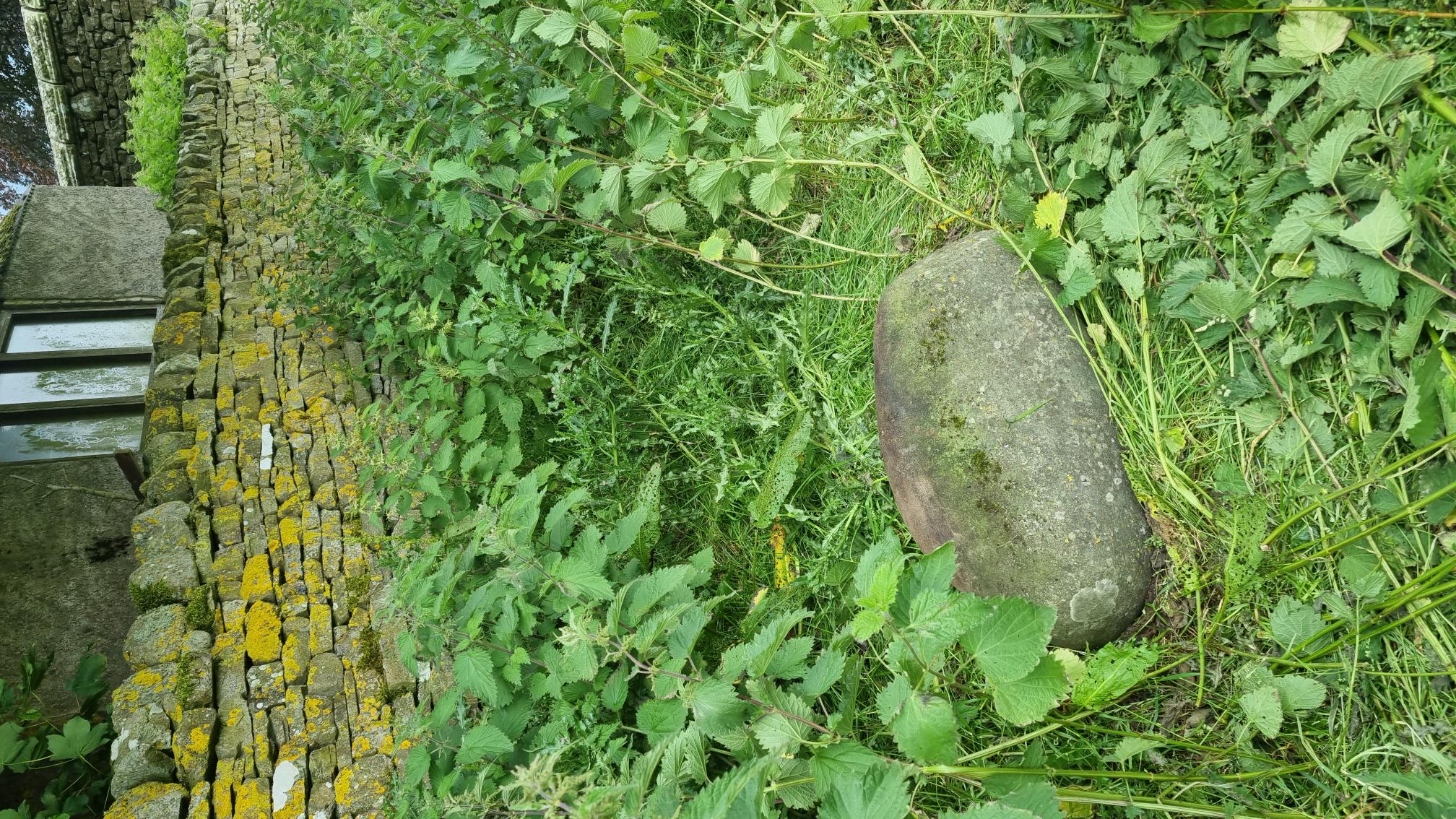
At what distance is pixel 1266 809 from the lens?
1.54 m

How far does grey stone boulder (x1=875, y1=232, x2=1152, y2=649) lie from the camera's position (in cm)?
194

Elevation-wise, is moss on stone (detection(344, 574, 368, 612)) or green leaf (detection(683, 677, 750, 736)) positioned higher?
green leaf (detection(683, 677, 750, 736))

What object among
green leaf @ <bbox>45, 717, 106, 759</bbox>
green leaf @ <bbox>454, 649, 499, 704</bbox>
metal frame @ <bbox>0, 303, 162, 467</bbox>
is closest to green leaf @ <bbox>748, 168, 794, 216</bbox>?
green leaf @ <bbox>454, 649, 499, 704</bbox>

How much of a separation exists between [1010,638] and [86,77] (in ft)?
34.2

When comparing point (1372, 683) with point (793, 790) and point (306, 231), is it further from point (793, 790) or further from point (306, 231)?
point (306, 231)

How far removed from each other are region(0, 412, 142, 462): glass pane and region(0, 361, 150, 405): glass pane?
6.7 inches

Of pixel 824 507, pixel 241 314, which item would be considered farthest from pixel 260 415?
pixel 824 507

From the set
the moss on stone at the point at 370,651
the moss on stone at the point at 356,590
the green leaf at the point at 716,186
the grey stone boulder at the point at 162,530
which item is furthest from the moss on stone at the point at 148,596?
the green leaf at the point at 716,186

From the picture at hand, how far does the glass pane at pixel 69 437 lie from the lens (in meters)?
3.68

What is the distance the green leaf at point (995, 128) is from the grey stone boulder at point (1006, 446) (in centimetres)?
25

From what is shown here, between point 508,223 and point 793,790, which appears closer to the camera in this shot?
point 793,790

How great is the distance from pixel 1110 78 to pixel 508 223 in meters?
1.86

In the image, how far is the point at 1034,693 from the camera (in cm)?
138

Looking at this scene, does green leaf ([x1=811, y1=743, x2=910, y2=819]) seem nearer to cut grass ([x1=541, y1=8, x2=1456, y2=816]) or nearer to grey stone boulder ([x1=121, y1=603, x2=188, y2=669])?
cut grass ([x1=541, y1=8, x2=1456, y2=816])
